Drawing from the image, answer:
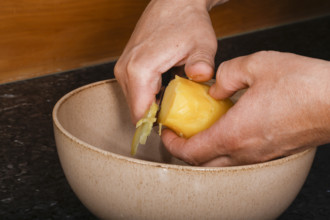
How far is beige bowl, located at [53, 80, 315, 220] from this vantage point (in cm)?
56

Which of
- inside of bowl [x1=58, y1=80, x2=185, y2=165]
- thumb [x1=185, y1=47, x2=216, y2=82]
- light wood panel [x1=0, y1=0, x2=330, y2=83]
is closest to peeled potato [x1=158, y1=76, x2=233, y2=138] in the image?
thumb [x1=185, y1=47, x2=216, y2=82]

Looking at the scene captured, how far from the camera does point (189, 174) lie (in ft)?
1.84

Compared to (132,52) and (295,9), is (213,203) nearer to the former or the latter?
(132,52)

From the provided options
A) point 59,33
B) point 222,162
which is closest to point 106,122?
point 222,162

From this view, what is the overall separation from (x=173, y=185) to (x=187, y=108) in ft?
0.62

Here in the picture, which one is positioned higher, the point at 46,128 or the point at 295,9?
the point at 46,128

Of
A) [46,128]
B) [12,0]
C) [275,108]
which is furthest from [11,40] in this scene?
[275,108]

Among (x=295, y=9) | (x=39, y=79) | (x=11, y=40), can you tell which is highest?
(x=11, y=40)

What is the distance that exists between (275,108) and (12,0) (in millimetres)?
826

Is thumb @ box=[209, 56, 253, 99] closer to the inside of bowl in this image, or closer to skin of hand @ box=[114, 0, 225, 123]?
skin of hand @ box=[114, 0, 225, 123]

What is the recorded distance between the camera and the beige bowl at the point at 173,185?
1.85ft

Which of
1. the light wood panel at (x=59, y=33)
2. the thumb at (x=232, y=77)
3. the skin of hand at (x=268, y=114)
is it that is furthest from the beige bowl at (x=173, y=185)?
the light wood panel at (x=59, y=33)

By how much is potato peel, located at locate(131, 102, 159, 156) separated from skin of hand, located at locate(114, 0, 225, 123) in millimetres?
25

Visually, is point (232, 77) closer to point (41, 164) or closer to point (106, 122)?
point (106, 122)
